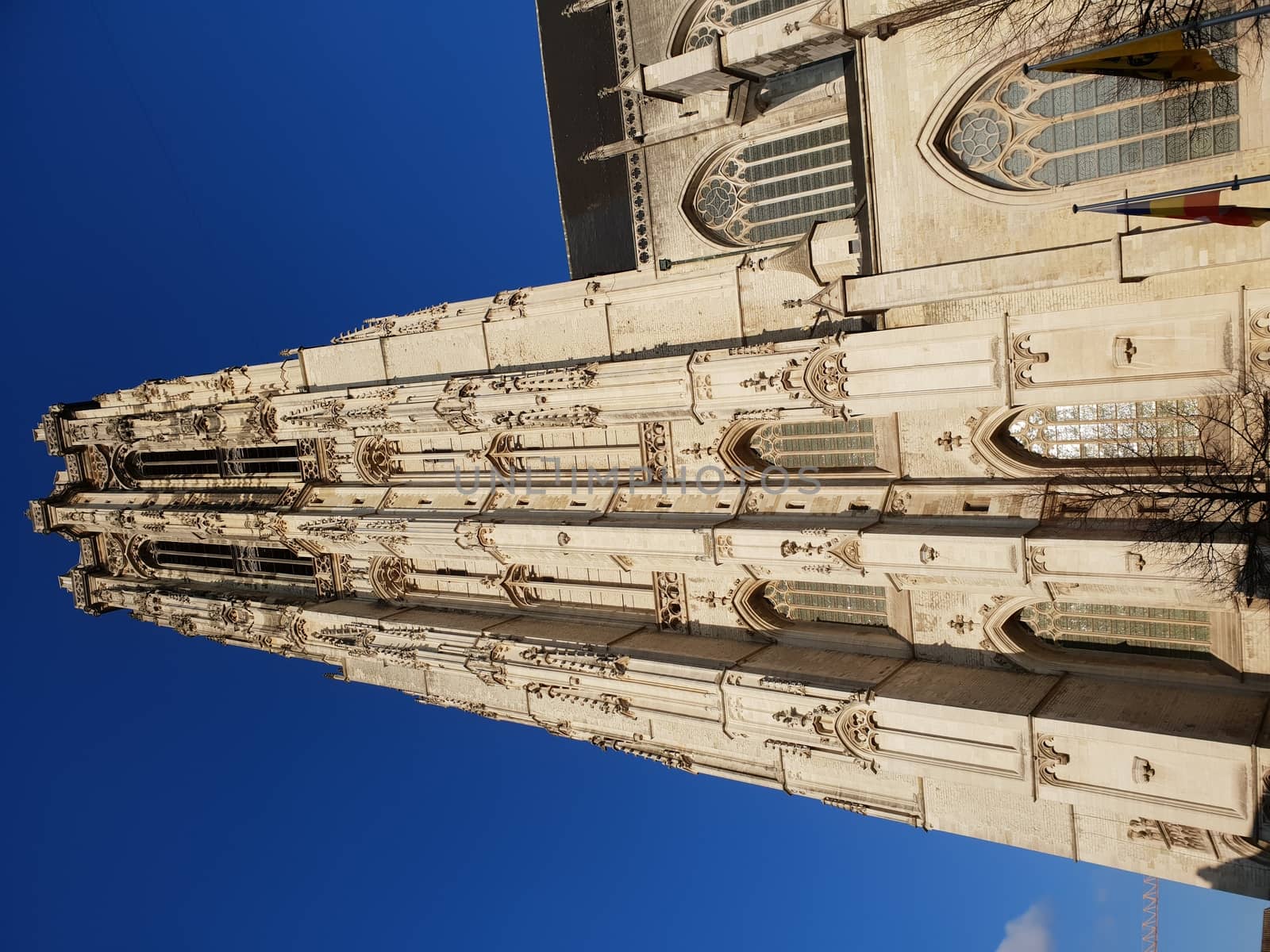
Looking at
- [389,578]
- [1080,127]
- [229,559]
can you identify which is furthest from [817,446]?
[229,559]

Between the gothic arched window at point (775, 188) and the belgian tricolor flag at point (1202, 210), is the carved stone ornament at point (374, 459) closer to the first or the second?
the gothic arched window at point (775, 188)

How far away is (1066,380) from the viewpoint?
13781 millimetres

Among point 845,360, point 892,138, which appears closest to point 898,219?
point 892,138

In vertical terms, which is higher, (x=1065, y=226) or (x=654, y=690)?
(x=1065, y=226)

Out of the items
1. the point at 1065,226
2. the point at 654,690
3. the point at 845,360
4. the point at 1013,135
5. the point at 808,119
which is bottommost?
the point at 654,690

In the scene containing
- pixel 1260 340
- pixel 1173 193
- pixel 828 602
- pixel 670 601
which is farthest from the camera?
pixel 670 601

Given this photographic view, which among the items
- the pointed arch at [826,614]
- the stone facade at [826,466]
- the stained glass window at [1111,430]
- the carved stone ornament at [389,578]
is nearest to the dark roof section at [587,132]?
the stone facade at [826,466]

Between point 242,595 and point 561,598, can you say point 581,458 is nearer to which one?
point 561,598

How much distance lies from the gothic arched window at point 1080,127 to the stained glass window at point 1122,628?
264 inches

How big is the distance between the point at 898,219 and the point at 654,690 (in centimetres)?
1002

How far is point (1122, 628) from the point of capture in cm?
1498

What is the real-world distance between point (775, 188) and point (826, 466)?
19.5 feet

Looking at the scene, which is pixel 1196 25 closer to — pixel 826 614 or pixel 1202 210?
pixel 1202 210

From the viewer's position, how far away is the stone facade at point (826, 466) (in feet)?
43.5
